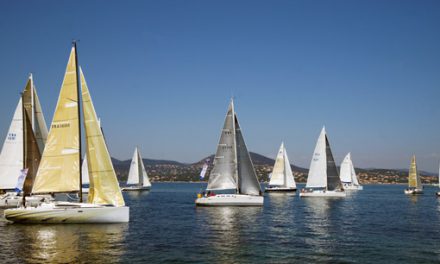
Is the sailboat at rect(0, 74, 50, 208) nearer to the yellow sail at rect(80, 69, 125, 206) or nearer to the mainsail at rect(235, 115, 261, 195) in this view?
the yellow sail at rect(80, 69, 125, 206)

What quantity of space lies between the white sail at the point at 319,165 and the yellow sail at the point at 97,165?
4957 centimetres

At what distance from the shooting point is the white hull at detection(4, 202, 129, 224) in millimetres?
32469

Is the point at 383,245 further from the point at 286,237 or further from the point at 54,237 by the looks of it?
the point at 54,237

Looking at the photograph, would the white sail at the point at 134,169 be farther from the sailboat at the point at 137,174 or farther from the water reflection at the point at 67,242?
the water reflection at the point at 67,242

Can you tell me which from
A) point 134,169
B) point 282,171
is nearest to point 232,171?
point 282,171

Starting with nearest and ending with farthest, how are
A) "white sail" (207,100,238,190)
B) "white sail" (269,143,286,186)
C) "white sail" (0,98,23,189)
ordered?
Result: "white sail" (0,98,23,189)
"white sail" (207,100,238,190)
"white sail" (269,143,286,186)

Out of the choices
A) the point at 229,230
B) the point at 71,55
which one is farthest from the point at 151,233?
the point at 71,55

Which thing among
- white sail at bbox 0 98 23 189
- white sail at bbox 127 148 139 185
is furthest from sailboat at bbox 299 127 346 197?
white sail at bbox 127 148 139 185

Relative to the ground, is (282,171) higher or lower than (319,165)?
lower

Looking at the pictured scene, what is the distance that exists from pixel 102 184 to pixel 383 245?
20199 mm

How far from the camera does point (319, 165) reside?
252ft

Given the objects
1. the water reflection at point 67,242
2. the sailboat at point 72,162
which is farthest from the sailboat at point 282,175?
the sailboat at point 72,162

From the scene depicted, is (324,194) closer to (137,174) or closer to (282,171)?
(282,171)

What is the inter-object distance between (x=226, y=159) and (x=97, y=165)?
2177 cm
